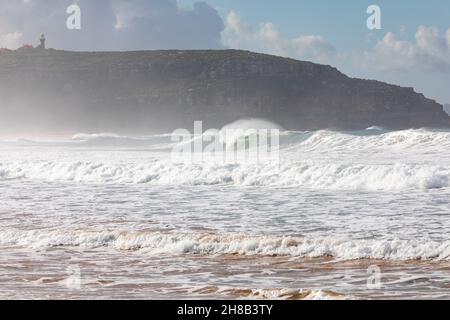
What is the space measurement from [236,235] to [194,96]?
128 m

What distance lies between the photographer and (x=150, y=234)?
1237 cm

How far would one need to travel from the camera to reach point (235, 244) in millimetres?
11289

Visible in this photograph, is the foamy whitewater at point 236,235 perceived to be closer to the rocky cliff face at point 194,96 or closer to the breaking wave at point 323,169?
the breaking wave at point 323,169

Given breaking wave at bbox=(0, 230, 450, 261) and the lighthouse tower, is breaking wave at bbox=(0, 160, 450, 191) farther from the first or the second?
the lighthouse tower

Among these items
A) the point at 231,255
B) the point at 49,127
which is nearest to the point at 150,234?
the point at 231,255

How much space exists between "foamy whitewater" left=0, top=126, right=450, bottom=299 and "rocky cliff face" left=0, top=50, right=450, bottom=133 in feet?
353

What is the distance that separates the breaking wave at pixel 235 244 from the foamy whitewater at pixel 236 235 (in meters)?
0.02

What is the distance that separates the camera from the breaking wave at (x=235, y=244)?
1045 centimetres

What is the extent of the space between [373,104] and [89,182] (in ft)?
387

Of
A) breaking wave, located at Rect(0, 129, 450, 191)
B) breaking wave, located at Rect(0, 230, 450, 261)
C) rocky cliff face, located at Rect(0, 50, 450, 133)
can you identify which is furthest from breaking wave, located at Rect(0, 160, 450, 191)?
rocky cliff face, located at Rect(0, 50, 450, 133)

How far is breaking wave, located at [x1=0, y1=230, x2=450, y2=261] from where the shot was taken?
34.3ft

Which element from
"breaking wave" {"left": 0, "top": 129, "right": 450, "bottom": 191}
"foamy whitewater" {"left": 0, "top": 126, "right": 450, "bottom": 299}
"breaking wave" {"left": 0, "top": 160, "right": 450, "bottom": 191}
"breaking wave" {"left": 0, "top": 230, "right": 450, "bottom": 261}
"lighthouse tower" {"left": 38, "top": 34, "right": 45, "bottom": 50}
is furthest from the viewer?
"lighthouse tower" {"left": 38, "top": 34, "right": 45, "bottom": 50}

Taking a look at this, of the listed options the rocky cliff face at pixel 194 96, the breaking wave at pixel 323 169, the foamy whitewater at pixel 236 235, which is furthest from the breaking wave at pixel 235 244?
the rocky cliff face at pixel 194 96

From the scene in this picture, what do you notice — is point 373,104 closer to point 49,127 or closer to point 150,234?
point 49,127
